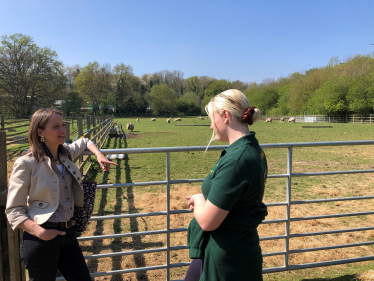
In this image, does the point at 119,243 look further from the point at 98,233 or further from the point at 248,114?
the point at 248,114

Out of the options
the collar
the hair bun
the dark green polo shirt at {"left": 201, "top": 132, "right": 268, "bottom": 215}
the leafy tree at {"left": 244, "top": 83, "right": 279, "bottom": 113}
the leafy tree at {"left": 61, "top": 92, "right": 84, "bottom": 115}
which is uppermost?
the leafy tree at {"left": 244, "top": 83, "right": 279, "bottom": 113}

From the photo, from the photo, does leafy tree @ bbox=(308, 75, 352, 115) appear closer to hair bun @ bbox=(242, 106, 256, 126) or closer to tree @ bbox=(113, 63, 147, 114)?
tree @ bbox=(113, 63, 147, 114)

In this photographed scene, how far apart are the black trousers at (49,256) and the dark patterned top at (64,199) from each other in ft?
0.31

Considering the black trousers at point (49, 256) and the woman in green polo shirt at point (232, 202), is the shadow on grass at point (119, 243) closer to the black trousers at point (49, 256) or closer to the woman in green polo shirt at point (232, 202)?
the black trousers at point (49, 256)

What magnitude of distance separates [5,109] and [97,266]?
4232 cm

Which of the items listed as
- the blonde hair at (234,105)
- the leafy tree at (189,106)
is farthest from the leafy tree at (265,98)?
the blonde hair at (234,105)

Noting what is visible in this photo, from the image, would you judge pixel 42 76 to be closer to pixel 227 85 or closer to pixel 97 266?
pixel 97 266

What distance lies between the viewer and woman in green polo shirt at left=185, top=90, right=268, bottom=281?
1423mm

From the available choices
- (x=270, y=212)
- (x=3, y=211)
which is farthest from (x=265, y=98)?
(x=3, y=211)

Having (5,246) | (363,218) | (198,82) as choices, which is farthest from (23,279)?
(198,82)

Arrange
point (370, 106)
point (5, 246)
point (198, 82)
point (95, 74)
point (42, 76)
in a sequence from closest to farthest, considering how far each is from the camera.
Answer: point (5, 246), point (42, 76), point (370, 106), point (95, 74), point (198, 82)

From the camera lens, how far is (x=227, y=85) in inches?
3937

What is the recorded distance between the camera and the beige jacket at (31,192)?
1.79m

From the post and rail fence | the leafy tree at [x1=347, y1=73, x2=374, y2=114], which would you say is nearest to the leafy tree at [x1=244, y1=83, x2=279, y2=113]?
the post and rail fence
